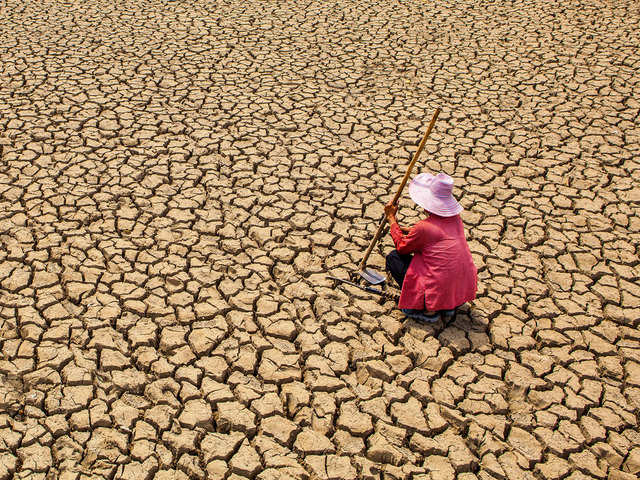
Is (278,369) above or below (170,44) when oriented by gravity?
below

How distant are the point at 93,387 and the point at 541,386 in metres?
2.68

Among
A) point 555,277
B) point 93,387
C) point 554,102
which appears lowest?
point 93,387

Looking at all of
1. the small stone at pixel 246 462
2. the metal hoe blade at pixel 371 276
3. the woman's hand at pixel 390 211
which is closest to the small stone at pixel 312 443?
the small stone at pixel 246 462

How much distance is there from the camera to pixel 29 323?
13.1 ft

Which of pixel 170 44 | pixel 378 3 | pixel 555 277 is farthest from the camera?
pixel 378 3

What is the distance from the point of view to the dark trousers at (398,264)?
14.3 feet

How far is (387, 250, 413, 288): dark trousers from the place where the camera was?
4348 millimetres

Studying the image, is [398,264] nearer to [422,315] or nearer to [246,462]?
[422,315]

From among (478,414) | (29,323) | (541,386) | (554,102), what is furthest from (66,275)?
(554,102)

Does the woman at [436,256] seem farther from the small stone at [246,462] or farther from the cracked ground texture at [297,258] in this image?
the small stone at [246,462]

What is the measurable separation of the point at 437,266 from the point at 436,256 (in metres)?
0.07

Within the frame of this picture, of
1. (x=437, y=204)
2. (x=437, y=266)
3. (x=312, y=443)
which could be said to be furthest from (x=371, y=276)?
(x=312, y=443)

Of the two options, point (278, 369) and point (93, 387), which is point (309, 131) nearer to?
point (278, 369)

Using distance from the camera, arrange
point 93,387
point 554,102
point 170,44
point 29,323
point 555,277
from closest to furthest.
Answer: point 93,387 < point 29,323 < point 555,277 < point 554,102 < point 170,44
